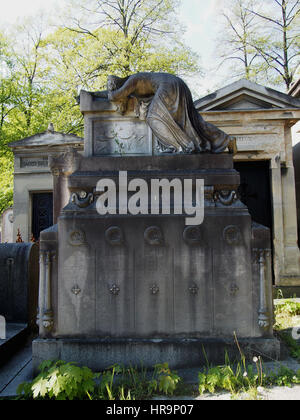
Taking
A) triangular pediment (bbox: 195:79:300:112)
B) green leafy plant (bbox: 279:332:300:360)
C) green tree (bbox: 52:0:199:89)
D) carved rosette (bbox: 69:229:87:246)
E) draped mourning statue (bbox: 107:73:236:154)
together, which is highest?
green tree (bbox: 52:0:199:89)

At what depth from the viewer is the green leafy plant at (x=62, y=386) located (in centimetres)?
310

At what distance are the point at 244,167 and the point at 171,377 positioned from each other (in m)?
7.73

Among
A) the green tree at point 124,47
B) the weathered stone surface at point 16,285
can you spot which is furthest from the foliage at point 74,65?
the weathered stone surface at point 16,285

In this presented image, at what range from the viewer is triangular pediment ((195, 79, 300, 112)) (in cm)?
955

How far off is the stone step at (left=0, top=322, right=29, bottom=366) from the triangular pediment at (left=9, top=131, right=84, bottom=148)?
715 cm

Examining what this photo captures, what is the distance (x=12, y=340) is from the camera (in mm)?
4613

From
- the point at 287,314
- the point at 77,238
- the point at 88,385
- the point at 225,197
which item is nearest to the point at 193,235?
the point at 225,197

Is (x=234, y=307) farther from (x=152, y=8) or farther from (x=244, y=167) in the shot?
(x=152, y=8)

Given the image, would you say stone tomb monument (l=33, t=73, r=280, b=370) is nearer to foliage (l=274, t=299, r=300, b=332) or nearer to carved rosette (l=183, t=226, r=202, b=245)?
carved rosette (l=183, t=226, r=202, b=245)

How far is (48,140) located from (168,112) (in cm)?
771

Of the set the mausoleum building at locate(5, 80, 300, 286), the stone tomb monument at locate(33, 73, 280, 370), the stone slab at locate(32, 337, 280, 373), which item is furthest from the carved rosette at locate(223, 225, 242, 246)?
the mausoleum building at locate(5, 80, 300, 286)

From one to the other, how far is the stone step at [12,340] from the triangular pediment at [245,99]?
706cm

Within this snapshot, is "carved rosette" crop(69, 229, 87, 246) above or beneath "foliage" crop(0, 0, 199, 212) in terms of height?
beneath

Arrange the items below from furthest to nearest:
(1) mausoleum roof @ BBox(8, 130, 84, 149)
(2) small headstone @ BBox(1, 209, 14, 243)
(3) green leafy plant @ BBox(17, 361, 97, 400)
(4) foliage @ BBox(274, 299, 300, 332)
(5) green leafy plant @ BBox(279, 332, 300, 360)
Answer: (2) small headstone @ BBox(1, 209, 14, 243) < (1) mausoleum roof @ BBox(8, 130, 84, 149) < (4) foliage @ BBox(274, 299, 300, 332) < (5) green leafy plant @ BBox(279, 332, 300, 360) < (3) green leafy plant @ BBox(17, 361, 97, 400)
